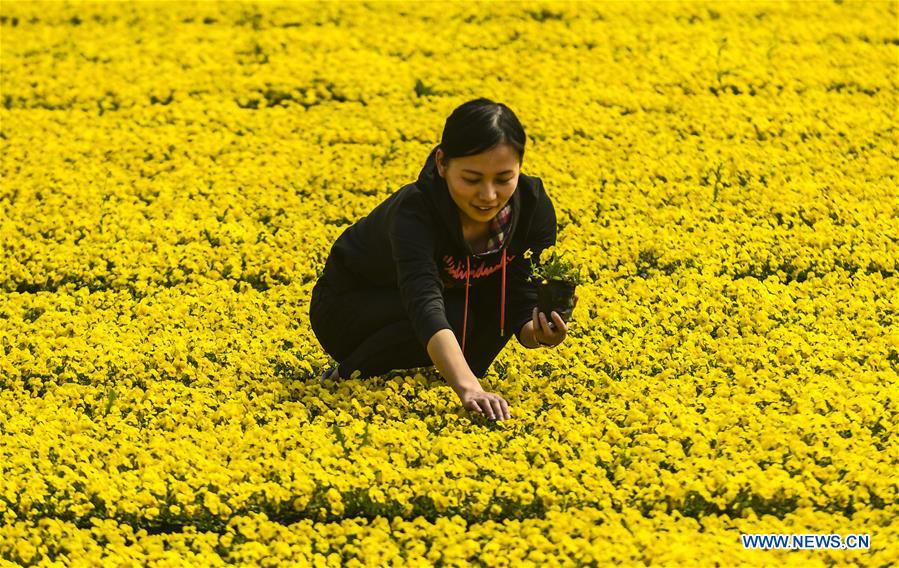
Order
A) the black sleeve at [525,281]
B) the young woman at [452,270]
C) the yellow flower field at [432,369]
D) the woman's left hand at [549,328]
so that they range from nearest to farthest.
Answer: the yellow flower field at [432,369], the young woman at [452,270], the woman's left hand at [549,328], the black sleeve at [525,281]

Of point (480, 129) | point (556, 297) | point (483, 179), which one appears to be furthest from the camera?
point (556, 297)

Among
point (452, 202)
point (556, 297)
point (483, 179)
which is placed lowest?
point (556, 297)

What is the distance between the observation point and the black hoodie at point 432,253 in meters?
7.02

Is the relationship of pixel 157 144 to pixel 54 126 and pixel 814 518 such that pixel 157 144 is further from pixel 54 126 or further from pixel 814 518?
pixel 814 518

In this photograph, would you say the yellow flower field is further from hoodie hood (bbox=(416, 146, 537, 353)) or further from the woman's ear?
the woman's ear

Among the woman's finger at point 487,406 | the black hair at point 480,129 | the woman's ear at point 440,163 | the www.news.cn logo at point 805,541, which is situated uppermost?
the black hair at point 480,129

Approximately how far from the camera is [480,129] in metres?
6.76

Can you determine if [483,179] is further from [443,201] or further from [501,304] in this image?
[501,304]

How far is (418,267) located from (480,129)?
2.37 feet

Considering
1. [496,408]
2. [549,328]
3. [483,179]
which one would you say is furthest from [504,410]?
[483,179]

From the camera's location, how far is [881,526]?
6.55 meters

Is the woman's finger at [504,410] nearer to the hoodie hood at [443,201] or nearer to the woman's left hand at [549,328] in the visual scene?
the woman's left hand at [549,328]

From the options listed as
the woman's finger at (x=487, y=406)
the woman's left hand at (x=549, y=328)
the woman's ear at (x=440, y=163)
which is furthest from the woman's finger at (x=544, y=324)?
the woman's ear at (x=440, y=163)

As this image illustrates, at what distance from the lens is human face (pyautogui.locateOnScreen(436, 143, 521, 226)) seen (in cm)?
683
